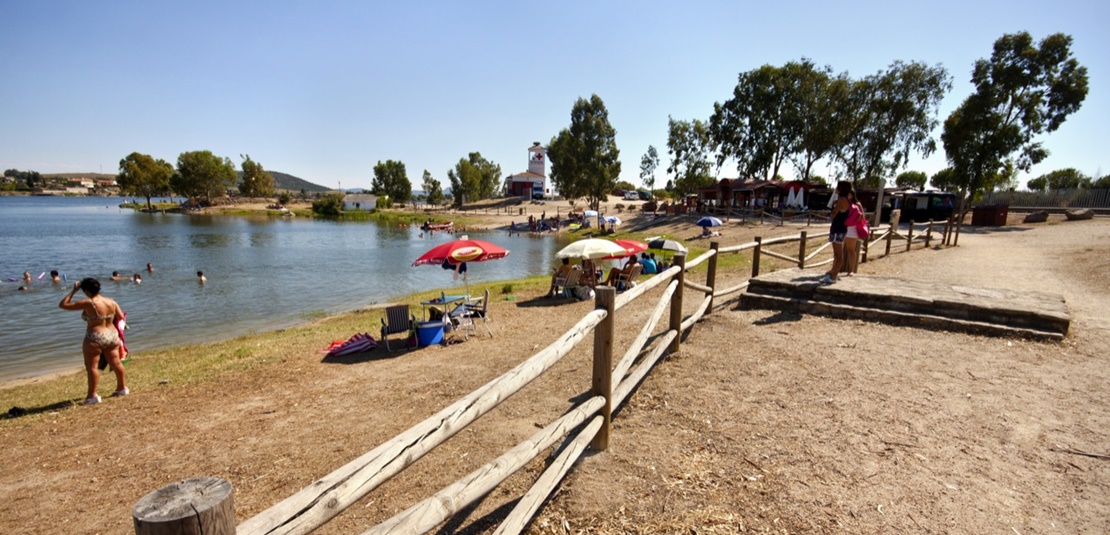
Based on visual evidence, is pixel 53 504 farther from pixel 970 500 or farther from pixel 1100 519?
pixel 1100 519

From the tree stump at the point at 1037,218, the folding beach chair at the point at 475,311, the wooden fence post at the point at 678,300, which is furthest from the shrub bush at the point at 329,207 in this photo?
the wooden fence post at the point at 678,300

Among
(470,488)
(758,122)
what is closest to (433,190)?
(758,122)

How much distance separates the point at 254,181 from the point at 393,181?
31723 mm

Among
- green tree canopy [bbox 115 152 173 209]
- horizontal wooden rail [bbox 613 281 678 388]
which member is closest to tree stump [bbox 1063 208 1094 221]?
horizontal wooden rail [bbox 613 281 678 388]

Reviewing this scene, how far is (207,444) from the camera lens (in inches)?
211

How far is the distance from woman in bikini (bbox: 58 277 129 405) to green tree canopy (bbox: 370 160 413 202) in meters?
94.2

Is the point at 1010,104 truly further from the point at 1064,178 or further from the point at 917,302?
the point at 1064,178

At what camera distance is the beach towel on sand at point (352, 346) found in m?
9.19

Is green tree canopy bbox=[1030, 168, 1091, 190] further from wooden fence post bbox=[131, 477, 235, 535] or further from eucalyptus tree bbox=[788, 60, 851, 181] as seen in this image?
wooden fence post bbox=[131, 477, 235, 535]

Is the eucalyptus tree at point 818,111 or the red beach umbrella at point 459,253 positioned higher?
the eucalyptus tree at point 818,111

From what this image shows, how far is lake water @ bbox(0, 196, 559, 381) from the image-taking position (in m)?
13.6

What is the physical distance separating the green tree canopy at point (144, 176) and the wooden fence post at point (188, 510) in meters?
125

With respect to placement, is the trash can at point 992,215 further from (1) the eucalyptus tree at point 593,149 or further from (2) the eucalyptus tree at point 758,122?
(1) the eucalyptus tree at point 593,149

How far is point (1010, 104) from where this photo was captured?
2727 centimetres
